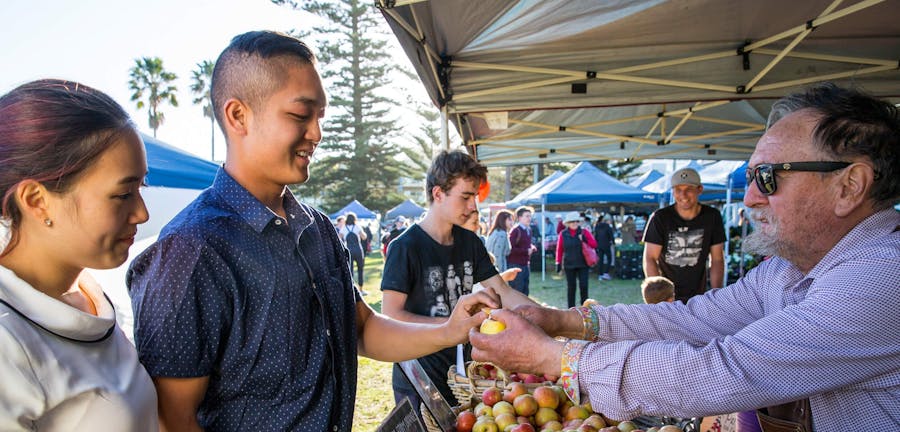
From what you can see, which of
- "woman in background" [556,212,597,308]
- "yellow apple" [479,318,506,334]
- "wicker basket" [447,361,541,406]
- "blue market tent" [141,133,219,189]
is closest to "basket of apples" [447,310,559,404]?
"wicker basket" [447,361,541,406]

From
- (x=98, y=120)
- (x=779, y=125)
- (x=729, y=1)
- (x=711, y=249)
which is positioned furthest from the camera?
(x=711, y=249)

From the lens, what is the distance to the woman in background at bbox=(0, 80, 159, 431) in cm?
101

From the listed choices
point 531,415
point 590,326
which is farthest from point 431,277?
point 590,326

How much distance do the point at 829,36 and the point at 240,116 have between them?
16.5 ft

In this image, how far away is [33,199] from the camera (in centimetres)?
112

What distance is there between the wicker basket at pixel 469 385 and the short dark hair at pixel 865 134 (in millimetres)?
1972

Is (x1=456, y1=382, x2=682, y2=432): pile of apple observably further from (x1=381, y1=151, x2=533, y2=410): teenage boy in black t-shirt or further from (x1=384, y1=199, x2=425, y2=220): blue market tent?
(x1=384, y1=199, x2=425, y2=220): blue market tent

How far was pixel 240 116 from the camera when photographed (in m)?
1.48

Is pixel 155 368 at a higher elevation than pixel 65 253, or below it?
below

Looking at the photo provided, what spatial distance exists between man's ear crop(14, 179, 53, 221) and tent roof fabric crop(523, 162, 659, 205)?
14627 millimetres

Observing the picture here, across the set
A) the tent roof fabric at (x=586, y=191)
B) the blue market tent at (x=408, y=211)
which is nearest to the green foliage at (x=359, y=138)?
the blue market tent at (x=408, y=211)

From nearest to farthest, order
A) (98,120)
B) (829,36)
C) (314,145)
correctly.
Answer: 1. (98,120)
2. (314,145)
3. (829,36)

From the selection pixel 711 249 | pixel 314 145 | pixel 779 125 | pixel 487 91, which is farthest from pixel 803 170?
pixel 711 249

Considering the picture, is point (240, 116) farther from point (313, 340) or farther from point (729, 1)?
point (729, 1)
